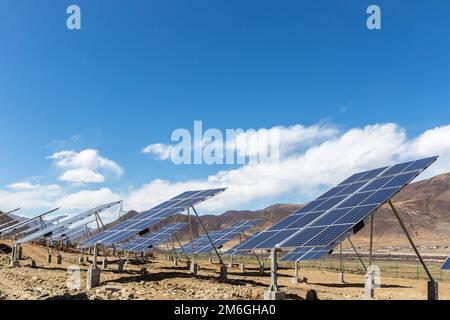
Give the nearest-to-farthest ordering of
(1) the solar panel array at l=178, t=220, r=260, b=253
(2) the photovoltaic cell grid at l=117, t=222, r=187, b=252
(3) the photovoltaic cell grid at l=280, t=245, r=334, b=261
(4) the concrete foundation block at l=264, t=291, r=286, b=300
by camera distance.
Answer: (4) the concrete foundation block at l=264, t=291, r=286, b=300
(3) the photovoltaic cell grid at l=280, t=245, r=334, b=261
(1) the solar panel array at l=178, t=220, r=260, b=253
(2) the photovoltaic cell grid at l=117, t=222, r=187, b=252

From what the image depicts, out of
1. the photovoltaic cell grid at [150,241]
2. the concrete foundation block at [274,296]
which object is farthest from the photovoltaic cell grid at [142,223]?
the photovoltaic cell grid at [150,241]

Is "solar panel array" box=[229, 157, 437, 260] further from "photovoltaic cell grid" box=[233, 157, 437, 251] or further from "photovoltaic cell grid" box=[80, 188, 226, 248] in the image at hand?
"photovoltaic cell grid" box=[80, 188, 226, 248]

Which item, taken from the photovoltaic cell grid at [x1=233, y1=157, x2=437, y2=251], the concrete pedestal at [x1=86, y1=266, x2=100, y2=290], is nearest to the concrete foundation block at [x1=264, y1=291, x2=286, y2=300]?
the photovoltaic cell grid at [x1=233, y1=157, x2=437, y2=251]

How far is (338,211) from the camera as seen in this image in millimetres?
19297

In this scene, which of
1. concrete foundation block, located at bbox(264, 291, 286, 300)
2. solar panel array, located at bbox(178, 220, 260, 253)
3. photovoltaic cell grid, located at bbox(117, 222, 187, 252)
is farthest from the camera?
photovoltaic cell grid, located at bbox(117, 222, 187, 252)

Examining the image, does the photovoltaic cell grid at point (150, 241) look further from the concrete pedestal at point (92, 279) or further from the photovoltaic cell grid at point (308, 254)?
the concrete pedestal at point (92, 279)

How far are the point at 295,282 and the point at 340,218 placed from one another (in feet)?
55.5

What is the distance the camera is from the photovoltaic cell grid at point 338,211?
16.9 metres

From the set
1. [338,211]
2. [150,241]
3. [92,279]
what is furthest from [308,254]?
[150,241]

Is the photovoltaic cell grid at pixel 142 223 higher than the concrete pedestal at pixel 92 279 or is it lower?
higher

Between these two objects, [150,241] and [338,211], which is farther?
[150,241]

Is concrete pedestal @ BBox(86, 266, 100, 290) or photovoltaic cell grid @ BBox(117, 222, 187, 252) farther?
photovoltaic cell grid @ BBox(117, 222, 187, 252)

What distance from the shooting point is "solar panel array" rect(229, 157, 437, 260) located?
16.9 m

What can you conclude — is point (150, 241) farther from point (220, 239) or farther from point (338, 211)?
point (338, 211)
